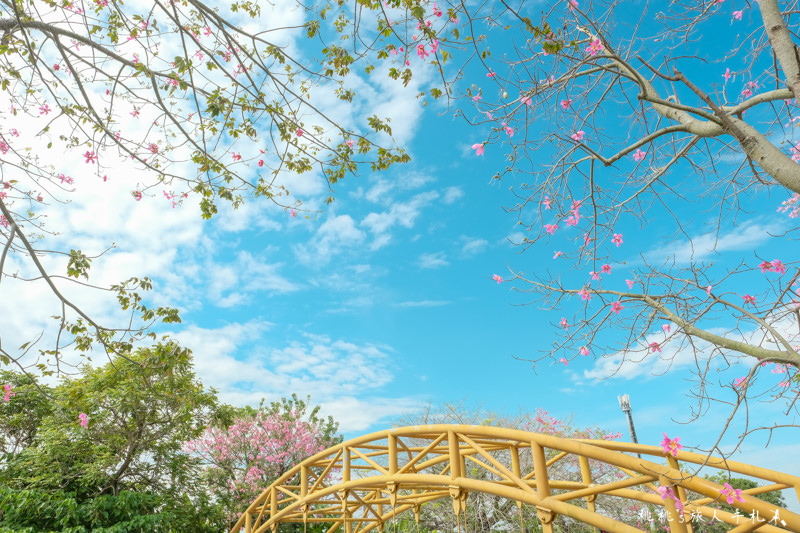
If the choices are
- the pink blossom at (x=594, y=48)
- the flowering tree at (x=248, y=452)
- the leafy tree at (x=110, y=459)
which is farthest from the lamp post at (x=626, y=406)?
the pink blossom at (x=594, y=48)

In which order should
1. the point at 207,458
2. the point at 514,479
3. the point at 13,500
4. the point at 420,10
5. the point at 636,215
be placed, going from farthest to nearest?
the point at 207,458 < the point at 13,500 < the point at 636,215 < the point at 514,479 < the point at 420,10

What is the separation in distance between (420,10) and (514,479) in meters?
4.00

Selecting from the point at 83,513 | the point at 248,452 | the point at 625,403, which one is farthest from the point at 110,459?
the point at 625,403

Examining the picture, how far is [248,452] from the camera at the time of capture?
46.9 ft

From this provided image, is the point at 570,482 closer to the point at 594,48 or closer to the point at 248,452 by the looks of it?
the point at 594,48

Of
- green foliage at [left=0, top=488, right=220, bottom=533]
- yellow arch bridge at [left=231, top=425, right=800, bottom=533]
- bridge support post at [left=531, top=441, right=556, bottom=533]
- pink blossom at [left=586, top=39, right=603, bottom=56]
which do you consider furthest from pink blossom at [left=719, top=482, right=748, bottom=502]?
green foliage at [left=0, top=488, right=220, bottom=533]

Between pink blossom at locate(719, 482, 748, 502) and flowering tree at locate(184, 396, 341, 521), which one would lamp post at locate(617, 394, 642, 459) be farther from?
pink blossom at locate(719, 482, 748, 502)

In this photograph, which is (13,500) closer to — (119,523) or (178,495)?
(119,523)

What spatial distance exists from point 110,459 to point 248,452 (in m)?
3.67

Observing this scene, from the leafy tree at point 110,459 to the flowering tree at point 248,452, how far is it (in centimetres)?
68

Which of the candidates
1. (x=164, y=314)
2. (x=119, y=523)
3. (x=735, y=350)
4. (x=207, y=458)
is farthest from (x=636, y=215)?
(x=207, y=458)

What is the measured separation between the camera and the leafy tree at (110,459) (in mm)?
10452

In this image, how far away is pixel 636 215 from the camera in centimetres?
552

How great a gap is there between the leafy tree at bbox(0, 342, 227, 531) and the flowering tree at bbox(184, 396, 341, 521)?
68cm
